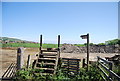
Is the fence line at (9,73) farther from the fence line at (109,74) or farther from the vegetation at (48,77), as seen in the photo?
the fence line at (109,74)

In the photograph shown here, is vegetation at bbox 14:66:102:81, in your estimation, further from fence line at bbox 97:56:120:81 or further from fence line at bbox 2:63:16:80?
fence line at bbox 2:63:16:80

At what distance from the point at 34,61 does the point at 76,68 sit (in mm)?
2330

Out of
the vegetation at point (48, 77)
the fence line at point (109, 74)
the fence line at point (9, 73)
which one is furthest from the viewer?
the fence line at point (9, 73)

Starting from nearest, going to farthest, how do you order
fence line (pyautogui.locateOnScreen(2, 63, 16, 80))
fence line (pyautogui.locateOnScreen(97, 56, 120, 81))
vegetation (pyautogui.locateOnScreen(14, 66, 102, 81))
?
fence line (pyautogui.locateOnScreen(97, 56, 120, 81))
vegetation (pyautogui.locateOnScreen(14, 66, 102, 81))
fence line (pyautogui.locateOnScreen(2, 63, 16, 80))

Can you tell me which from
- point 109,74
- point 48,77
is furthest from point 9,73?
point 109,74

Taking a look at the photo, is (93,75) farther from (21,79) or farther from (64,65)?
(21,79)

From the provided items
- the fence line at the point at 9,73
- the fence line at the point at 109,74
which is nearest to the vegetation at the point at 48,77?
the fence line at the point at 109,74

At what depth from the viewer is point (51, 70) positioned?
210 inches

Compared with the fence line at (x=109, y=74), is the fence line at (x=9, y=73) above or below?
below

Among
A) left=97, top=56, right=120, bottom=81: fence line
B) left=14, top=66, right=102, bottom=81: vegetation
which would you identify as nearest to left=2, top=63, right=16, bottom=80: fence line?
left=14, top=66, right=102, bottom=81: vegetation

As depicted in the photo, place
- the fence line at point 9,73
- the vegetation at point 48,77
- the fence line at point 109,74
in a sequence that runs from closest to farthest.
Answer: the fence line at point 109,74
the vegetation at point 48,77
the fence line at point 9,73

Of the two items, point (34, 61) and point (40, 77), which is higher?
point (34, 61)

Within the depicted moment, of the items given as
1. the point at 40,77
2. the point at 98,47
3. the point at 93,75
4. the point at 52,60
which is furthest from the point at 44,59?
the point at 98,47

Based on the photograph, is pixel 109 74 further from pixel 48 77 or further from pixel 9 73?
pixel 9 73
